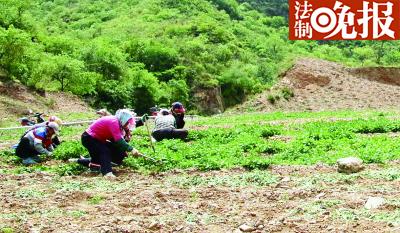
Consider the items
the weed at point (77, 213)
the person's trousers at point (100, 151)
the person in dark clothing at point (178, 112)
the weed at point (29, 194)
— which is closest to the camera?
the weed at point (77, 213)

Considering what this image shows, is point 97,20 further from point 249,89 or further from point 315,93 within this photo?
point 315,93

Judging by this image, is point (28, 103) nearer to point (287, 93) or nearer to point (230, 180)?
point (287, 93)

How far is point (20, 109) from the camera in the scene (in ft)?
116

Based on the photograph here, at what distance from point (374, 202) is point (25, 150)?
358 inches

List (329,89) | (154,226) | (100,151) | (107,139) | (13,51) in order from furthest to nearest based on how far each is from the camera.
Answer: (329,89) < (13,51) < (107,139) < (100,151) < (154,226)

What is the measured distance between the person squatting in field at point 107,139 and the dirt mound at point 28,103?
66.6 ft

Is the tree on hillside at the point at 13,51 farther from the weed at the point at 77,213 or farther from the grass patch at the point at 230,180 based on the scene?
the weed at the point at 77,213

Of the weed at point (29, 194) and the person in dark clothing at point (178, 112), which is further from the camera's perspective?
the person in dark clothing at point (178, 112)

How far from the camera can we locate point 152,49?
7688 centimetres

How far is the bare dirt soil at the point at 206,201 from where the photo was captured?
8.23 metres

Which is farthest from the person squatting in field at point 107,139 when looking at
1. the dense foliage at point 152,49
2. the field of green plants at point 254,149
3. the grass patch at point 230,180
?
the dense foliage at point 152,49

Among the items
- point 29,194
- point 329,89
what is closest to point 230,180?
point 29,194

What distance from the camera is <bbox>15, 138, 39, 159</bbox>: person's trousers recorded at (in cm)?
1437

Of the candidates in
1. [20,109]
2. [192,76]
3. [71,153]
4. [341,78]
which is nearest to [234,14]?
[192,76]
